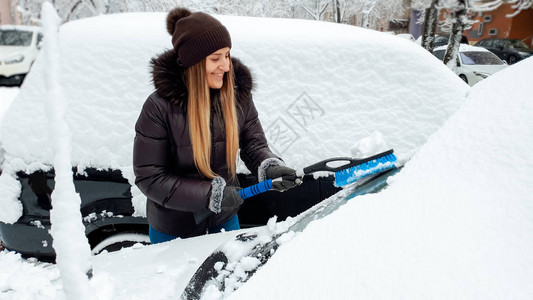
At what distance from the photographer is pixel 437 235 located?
85 centimetres

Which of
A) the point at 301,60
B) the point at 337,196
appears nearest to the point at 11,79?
the point at 301,60

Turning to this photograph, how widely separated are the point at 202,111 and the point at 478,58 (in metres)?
11.0

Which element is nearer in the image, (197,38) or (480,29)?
(197,38)

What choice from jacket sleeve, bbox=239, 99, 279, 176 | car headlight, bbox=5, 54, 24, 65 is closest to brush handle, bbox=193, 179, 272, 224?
jacket sleeve, bbox=239, 99, 279, 176

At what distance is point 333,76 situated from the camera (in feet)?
7.96

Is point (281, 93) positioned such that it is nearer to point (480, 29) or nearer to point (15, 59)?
point (15, 59)

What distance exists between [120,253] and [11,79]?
10619mm

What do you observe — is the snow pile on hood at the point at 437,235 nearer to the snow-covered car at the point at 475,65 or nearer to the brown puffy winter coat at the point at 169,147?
the brown puffy winter coat at the point at 169,147

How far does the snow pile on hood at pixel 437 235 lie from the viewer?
30.5 inches

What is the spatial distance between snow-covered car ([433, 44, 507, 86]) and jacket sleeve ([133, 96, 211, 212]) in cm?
932

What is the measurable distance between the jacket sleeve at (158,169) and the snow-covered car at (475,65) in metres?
9.32

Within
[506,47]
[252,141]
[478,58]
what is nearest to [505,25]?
[506,47]

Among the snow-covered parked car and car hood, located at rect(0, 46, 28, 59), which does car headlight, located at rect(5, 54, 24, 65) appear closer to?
car hood, located at rect(0, 46, 28, 59)

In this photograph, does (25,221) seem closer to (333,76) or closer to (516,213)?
(333,76)
